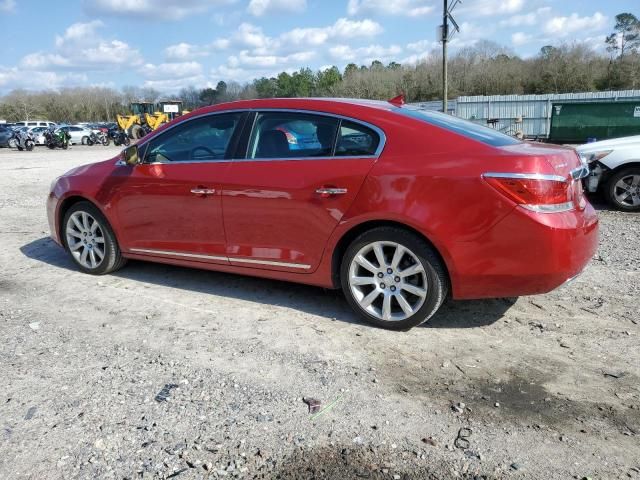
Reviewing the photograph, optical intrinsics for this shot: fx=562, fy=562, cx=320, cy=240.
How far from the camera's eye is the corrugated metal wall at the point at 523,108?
28.8 metres

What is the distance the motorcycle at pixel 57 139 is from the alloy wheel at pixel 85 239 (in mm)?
34422

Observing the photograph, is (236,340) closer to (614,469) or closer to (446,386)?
(446,386)

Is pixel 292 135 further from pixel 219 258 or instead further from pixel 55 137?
pixel 55 137

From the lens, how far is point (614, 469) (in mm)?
2518

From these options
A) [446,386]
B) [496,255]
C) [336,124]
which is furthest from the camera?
[336,124]

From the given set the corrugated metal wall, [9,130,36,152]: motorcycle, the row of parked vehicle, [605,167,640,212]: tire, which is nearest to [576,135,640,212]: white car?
[605,167,640,212]: tire

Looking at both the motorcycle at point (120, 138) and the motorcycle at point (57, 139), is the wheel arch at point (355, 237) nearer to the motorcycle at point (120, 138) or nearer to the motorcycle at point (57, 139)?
the motorcycle at point (57, 139)

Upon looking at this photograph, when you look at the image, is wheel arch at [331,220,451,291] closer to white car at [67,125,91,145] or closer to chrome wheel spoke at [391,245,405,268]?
chrome wheel spoke at [391,245,405,268]

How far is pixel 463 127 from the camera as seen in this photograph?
13.7 feet

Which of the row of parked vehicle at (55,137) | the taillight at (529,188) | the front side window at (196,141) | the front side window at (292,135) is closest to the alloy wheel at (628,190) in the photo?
the taillight at (529,188)

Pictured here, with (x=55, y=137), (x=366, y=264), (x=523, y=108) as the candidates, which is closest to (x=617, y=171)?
(x=366, y=264)

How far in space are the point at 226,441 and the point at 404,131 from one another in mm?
2337

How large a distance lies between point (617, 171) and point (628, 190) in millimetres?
318

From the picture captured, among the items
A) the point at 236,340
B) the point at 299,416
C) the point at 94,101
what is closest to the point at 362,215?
the point at 236,340
